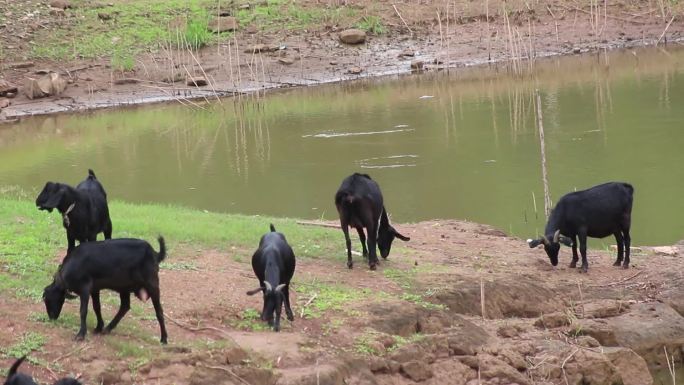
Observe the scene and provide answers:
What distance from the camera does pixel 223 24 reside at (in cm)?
4147

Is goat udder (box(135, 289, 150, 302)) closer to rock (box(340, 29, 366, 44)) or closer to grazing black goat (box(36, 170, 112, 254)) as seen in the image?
grazing black goat (box(36, 170, 112, 254))

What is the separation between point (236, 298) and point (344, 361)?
1.75 m

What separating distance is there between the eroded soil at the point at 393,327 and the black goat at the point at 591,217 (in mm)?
354

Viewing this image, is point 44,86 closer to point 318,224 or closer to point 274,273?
point 318,224

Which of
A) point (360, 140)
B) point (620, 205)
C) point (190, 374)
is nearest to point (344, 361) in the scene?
point (190, 374)

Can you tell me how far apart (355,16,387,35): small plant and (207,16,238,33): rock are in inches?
195

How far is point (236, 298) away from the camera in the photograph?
36.0 ft

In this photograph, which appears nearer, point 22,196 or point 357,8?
point 22,196

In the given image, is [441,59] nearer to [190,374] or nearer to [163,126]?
[163,126]

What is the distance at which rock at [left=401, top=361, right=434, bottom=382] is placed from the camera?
10070 millimetres

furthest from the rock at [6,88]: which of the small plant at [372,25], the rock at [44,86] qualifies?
the small plant at [372,25]

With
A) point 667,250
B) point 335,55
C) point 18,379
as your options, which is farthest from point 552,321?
point 335,55

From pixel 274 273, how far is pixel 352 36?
31.2 m

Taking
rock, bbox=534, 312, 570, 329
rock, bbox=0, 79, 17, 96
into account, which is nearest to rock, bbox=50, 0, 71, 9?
rock, bbox=0, 79, 17, 96
